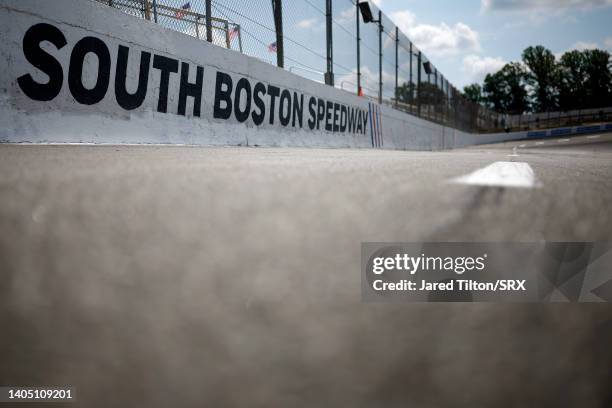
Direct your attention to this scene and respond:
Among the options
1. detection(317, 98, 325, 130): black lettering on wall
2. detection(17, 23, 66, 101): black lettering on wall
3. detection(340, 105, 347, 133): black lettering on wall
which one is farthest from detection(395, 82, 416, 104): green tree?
detection(17, 23, 66, 101): black lettering on wall

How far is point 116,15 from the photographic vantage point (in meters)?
4.14

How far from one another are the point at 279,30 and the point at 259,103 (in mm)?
1915

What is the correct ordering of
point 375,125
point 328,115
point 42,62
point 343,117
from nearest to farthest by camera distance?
point 42,62 → point 328,115 → point 343,117 → point 375,125

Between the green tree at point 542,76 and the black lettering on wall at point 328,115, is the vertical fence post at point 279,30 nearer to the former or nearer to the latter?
the black lettering on wall at point 328,115

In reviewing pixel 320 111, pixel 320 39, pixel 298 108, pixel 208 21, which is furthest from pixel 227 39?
pixel 320 39

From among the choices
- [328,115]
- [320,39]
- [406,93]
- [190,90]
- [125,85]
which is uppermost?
[406,93]

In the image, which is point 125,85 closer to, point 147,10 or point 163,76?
point 163,76

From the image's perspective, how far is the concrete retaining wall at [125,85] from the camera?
3.24 meters

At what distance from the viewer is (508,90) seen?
85188 millimetres

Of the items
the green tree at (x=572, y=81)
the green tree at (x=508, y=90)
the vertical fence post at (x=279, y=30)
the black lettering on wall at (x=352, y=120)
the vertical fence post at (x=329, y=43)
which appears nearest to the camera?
the vertical fence post at (x=279, y=30)

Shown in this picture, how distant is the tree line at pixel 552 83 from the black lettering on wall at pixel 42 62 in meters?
86.8

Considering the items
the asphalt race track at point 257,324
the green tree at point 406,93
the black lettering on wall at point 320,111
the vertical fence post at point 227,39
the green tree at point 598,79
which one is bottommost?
the asphalt race track at point 257,324

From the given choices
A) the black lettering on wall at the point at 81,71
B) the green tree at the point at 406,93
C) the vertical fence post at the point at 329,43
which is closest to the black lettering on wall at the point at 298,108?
the vertical fence post at the point at 329,43

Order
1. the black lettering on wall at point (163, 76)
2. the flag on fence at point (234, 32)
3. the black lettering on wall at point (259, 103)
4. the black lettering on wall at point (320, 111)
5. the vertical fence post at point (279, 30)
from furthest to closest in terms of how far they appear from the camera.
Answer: the black lettering on wall at point (320, 111) < the vertical fence post at point (279, 30) < the black lettering on wall at point (259, 103) < the flag on fence at point (234, 32) < the black lettering on wall at point (163, 76)
